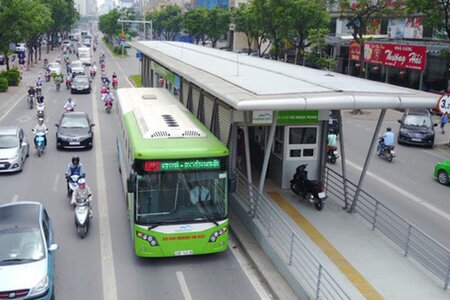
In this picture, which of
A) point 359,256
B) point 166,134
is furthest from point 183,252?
point 359,256

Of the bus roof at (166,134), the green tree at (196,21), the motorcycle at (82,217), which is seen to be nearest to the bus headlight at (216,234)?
the bus roof at (166,134)

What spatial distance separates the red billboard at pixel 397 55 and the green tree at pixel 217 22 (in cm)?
3805

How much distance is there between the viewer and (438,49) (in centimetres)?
3781

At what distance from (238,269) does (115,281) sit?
2.54m

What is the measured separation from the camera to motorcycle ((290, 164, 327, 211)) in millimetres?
13844

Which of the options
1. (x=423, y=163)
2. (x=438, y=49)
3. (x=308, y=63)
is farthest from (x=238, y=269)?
(x=308, y=63)

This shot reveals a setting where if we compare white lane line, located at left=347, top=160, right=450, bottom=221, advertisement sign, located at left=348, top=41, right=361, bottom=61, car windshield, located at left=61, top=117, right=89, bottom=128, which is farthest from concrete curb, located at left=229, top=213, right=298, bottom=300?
advertisement sign, located at left=348, top=41, right=361, bottom=61

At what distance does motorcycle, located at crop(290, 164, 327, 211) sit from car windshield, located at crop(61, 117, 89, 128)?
11.6 meters

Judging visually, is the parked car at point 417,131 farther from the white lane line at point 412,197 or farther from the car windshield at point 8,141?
the car windshield at point 8,141

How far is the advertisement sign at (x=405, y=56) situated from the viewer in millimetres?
38219

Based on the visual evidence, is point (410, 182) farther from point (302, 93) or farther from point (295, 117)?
point (302, 93)

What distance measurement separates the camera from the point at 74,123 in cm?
2347

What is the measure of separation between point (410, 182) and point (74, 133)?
43.9 ft

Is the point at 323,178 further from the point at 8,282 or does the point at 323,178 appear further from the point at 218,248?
the point at 8,282
